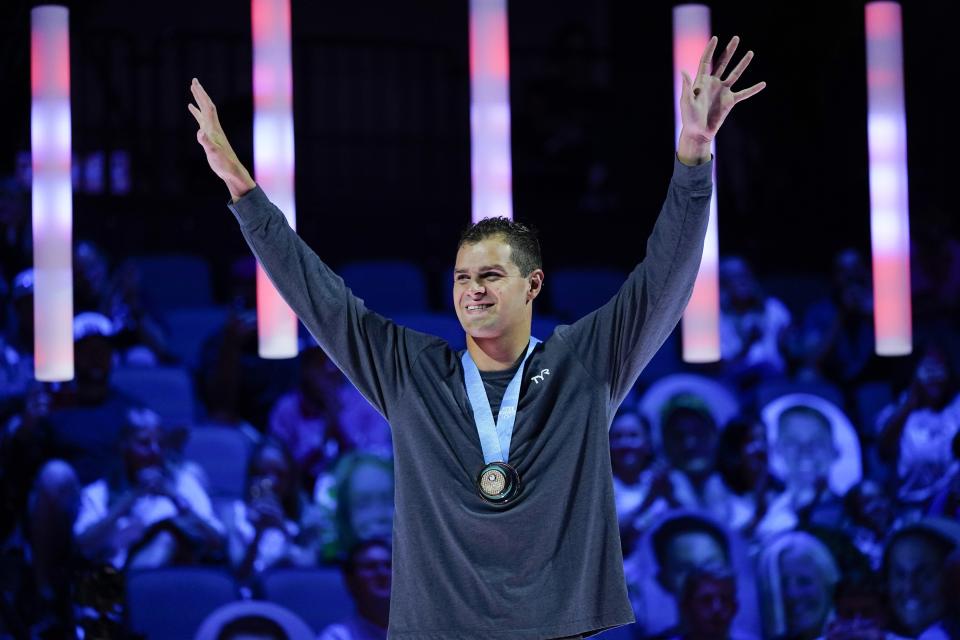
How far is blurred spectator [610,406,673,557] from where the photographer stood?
3.90 meters

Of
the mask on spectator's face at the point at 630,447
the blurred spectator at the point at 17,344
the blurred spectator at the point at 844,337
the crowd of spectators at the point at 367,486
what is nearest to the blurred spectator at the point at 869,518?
the crowd of spectators at the point at 367,486

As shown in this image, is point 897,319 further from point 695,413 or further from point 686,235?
point 686,235

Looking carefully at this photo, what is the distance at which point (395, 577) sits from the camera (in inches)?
67.8

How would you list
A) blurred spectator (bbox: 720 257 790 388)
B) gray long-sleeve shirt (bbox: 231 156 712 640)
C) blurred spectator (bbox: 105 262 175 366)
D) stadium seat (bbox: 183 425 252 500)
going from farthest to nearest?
blurred spectator (bbox: 720 257 790 388) < blurred spectator (bbox: 105 262 175 366) < stadium seat (bbox: 183 425 252 500) < gray long-sleeve shirt (bbox: 231 156 712 640)

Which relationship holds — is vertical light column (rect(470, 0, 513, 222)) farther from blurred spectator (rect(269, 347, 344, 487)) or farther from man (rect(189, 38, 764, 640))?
man (rect(189, 38, 764, 640))

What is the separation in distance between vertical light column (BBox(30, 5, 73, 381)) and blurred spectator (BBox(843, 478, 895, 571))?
2384 mm

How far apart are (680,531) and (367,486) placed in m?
0.94

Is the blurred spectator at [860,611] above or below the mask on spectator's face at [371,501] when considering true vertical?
below

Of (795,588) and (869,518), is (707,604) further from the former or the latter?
(869,518)

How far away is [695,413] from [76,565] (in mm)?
1953

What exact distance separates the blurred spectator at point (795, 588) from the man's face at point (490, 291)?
7.24ft

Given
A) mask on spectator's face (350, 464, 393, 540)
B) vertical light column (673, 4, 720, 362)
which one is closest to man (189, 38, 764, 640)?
vertical light column (673, 4, 720, 362)

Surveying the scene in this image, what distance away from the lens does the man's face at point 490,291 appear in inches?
69.2

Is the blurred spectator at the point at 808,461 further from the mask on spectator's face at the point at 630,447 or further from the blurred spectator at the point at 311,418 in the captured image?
the blurred spectator at the point at 311,418
